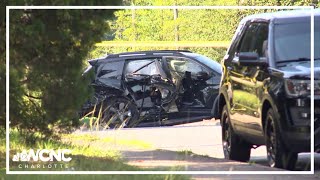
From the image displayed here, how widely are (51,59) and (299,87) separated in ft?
6.95

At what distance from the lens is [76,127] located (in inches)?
319

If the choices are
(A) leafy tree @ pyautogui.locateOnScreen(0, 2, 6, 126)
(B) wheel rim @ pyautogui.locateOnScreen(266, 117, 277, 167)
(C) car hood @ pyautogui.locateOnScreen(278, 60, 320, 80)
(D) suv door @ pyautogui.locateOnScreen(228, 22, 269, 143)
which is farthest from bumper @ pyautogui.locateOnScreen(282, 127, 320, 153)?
(A) leafy tree @ pyautogui.locateOnScreen(0, 2, 6, 126)

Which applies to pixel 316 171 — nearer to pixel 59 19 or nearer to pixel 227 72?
pixel 227 72

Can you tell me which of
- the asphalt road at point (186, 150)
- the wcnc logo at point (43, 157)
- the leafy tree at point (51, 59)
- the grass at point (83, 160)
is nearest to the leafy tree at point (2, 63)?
the leafy tree at point (51, 59)

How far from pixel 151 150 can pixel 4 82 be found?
1.37m

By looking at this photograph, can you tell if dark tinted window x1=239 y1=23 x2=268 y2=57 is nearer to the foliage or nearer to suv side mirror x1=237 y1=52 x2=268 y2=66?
suv side mirror x1=237 y1=52 x2=268 y2=66

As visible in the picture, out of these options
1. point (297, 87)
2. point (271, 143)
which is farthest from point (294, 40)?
point (271, 143)

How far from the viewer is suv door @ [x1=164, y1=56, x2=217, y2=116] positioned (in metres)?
7.78

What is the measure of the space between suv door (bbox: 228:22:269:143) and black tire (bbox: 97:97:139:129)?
842 mm

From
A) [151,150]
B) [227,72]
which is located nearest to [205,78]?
[227,72]

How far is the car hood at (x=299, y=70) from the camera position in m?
7.52

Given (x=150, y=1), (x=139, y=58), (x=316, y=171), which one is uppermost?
(x=150, y=1)

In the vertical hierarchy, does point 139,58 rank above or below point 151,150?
above

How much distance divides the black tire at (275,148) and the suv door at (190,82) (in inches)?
20.4
